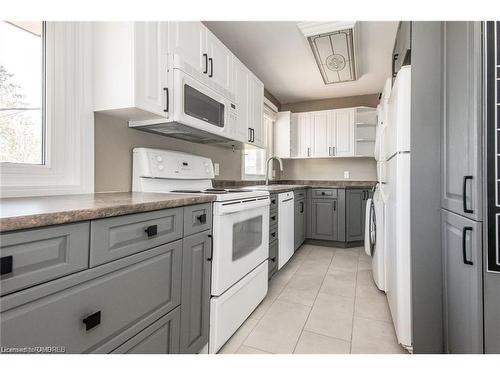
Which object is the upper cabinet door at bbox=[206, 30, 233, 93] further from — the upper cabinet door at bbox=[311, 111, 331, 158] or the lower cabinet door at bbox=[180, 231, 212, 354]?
the upper cabinet door at bbox=[311, 111, 331, 158]

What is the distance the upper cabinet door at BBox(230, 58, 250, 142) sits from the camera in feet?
7.56

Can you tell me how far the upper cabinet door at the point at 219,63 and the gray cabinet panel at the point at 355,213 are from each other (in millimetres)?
2316

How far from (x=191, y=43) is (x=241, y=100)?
77 cm

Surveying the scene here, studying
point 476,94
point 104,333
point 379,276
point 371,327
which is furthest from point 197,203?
point 379,276

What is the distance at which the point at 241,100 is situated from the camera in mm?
2426

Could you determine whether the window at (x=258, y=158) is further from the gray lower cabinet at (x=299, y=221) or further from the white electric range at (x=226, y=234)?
the white electric range at (x=226, y=234)

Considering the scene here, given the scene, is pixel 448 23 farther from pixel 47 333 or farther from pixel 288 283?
pixel 288 283

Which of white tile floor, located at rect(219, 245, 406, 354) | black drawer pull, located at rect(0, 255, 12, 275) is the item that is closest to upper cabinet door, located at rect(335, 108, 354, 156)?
white tile floor, located at rect(219, 245, 406, 354)

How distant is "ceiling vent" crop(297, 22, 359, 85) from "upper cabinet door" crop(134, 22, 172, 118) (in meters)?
1.31

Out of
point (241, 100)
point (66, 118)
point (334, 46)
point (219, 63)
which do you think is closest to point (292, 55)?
point (334, 46)

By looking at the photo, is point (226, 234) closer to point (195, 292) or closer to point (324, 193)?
point (195, 292)

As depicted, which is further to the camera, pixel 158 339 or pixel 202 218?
pixel 202 218

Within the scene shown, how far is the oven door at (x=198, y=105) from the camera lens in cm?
159

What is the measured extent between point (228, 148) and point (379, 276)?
189cm
